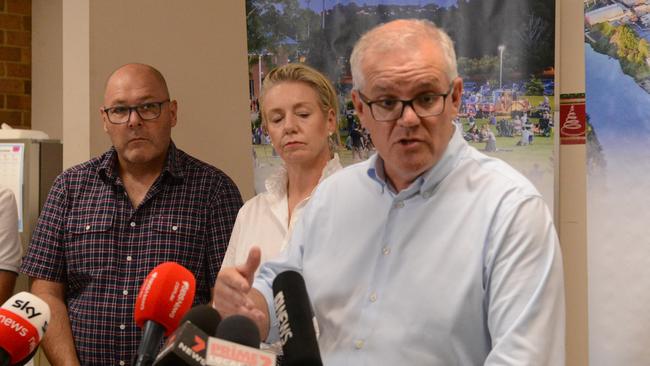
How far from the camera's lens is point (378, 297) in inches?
69.1

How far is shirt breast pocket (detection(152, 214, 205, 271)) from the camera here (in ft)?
9.37

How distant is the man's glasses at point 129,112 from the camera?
9.55ft

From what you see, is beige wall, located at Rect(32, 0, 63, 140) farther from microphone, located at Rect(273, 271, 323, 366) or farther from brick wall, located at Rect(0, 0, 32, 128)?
microphone, located at Rect(273, 271, 323, 366)

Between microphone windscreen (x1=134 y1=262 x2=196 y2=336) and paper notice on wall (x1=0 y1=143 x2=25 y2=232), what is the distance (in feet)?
8.16

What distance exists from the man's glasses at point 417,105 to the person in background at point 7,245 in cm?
195

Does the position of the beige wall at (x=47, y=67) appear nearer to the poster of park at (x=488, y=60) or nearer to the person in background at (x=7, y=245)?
the person in background at (x=7, y=245)

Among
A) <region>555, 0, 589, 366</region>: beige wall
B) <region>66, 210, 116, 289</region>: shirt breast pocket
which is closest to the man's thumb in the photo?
<region>66, 210, 116, 289</region>: shirt breast pocket

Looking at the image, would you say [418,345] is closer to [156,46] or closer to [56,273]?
[56,273]

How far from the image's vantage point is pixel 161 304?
4.66 feet

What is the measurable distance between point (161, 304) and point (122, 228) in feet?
5.08

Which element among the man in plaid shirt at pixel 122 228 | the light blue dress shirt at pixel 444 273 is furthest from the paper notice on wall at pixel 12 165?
the light blue dress shirt at pixel 444 273

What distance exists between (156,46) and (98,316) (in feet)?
5.40

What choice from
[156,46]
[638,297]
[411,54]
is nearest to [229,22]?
[156,46]

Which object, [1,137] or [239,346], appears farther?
[1,137]
